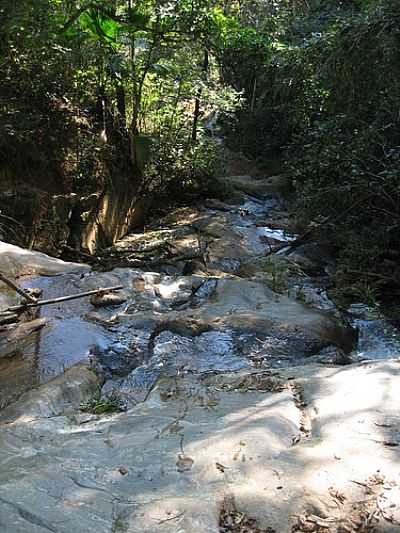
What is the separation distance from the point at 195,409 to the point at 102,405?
2.63 ft

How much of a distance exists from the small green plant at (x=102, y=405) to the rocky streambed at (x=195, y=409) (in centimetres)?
2

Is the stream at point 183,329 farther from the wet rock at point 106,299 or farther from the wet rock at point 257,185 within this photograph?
the wet rock at point 257,185

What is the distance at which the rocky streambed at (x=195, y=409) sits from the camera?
6.63 ft

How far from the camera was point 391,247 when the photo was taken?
8.39m

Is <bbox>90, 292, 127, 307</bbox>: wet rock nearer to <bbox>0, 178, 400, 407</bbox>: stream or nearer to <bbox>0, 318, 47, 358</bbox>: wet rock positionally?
Answer: <bbox>0, 178, 400, 407</bbox>: stream

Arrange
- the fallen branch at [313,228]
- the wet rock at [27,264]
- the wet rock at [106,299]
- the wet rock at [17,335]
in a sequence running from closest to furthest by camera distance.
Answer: the wet rock at [17,335] < the wet rock at [106,299] < the wet rock at [27,264] < the fallen branch at [313,228]

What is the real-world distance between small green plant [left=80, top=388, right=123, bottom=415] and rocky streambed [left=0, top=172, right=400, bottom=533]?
2 cm

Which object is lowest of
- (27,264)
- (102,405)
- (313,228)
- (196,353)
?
(196,353)

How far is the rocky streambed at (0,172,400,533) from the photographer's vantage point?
2.02 m

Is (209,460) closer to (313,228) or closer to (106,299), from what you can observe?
(106,299)

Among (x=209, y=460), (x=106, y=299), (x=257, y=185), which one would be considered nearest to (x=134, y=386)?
(x=106, y=299)

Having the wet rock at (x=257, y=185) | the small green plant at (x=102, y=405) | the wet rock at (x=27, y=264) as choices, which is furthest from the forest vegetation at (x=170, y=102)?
the small green plant at (x=102, y=405)

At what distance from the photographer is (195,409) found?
→ 3.44 meters

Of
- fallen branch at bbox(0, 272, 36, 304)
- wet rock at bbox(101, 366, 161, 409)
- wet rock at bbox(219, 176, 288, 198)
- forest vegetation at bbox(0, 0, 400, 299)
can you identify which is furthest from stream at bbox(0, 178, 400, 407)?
wet rock at bbox(219, 176, 288, 198)
